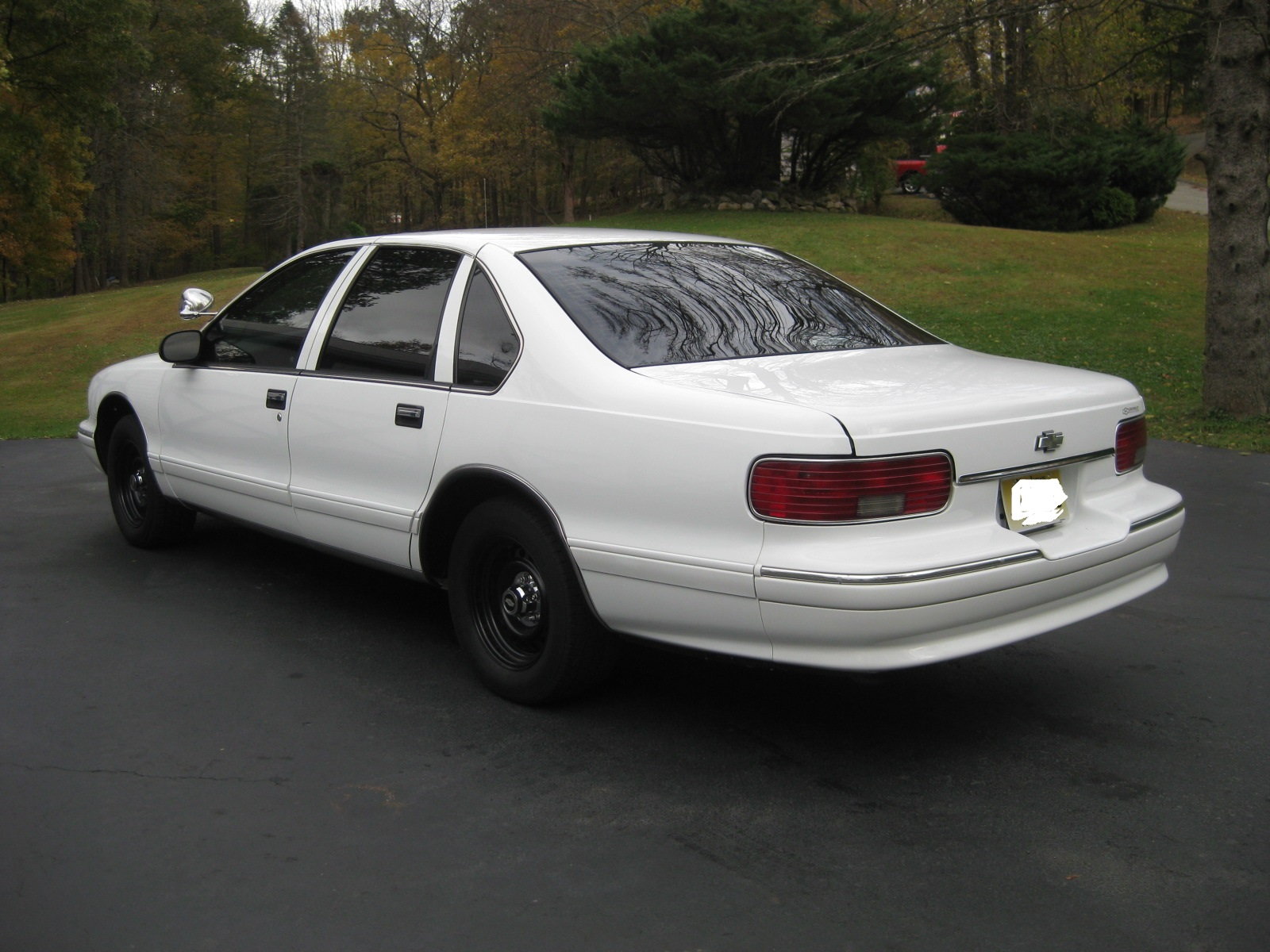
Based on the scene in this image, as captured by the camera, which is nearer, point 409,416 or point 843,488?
point 843,488

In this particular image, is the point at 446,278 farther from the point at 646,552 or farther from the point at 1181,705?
the point at 1181,705

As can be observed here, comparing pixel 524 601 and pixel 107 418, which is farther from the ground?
pixel 107 418

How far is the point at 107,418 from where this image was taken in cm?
668

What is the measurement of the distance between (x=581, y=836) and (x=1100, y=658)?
246 centimetres

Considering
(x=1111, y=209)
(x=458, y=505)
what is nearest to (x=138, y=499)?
(x=458, y=505)

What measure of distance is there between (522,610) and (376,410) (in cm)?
102

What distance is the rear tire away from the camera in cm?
633

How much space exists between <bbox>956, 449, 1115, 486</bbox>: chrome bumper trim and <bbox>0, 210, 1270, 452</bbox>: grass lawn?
647 cm

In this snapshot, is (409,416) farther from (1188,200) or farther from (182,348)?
(1188,200)

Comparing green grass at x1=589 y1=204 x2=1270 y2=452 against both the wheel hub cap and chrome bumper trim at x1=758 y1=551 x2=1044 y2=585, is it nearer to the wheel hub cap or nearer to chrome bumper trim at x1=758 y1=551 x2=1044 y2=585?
chrome bumper trim at x1=758 y1=551 x2=1044 y2=585

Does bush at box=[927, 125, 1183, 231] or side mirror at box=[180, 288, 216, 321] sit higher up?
bush at box=[927, 125, 1183, 231]

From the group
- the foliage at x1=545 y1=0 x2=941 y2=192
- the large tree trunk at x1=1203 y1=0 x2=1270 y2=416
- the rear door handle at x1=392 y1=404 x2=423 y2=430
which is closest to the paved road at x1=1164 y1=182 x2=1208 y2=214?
the foliage at x1=545 y1=0 x2=941 y2=192

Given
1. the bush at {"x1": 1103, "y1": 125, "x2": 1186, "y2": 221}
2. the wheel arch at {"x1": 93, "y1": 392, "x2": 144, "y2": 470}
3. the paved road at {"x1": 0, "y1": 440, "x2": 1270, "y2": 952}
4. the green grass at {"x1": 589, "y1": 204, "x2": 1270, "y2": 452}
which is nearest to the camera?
the paved road at {"x1": 0, "y1": 440, "x2": 1270, "y2": 952}

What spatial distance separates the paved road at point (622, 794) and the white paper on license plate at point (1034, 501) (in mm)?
754
